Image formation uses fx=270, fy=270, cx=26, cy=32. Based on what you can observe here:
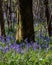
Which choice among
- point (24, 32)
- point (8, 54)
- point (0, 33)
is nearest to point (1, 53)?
point (8, 54)

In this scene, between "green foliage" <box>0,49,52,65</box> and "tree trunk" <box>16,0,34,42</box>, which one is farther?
"tree trunk" <box>16,0,34,42</box>

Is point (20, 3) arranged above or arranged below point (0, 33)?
above

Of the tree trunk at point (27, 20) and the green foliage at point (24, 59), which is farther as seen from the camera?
the tree trunk at point (27, 20)

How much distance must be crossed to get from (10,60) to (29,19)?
3371mm

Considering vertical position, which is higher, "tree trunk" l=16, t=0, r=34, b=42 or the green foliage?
"tree trunk" l=16, t=0, r=34, b=42

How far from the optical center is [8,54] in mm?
6668

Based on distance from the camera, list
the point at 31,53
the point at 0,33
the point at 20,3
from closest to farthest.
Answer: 1. the point at 31,53
2. the point at 20,3
3. the point at 0,33

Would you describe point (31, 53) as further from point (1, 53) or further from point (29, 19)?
point (29, 19)

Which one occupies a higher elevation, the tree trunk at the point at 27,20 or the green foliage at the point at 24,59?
the tree trunk at the point at 27,20

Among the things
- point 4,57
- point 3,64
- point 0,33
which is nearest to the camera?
point 3,64

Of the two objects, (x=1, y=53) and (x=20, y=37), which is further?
(x=20, y=37)

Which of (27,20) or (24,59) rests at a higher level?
(27,20)

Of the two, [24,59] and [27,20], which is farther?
[27,20]

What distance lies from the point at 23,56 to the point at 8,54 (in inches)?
22.0
